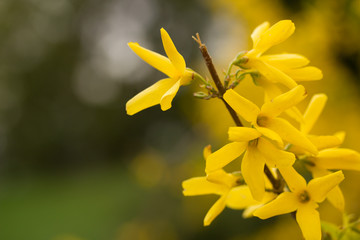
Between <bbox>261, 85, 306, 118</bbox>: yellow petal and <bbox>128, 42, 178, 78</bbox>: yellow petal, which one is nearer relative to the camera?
<bbox>261, 85, 306, 118</bbox>: yellow petal

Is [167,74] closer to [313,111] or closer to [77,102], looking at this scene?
[313,111]

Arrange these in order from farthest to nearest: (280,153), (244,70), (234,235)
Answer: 1. (234,235)
2. (244,70)
3. (280,153)

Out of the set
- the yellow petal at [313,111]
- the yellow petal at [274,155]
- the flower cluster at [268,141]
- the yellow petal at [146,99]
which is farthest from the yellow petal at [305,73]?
the yellow petal at [146,99]

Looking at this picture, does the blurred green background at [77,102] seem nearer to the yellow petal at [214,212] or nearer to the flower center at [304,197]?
the yellow petal at [214,212]

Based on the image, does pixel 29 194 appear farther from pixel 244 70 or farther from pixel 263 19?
pixel 244 70

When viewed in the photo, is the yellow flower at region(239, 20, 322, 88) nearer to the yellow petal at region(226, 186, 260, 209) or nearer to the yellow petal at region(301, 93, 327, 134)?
the yellow petal at region(301, 93, 327, 134)

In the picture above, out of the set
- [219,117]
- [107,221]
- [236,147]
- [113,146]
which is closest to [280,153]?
[236,147]

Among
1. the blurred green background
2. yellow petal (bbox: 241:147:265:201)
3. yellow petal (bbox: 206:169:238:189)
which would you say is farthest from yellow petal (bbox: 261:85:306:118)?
the blurred green background
